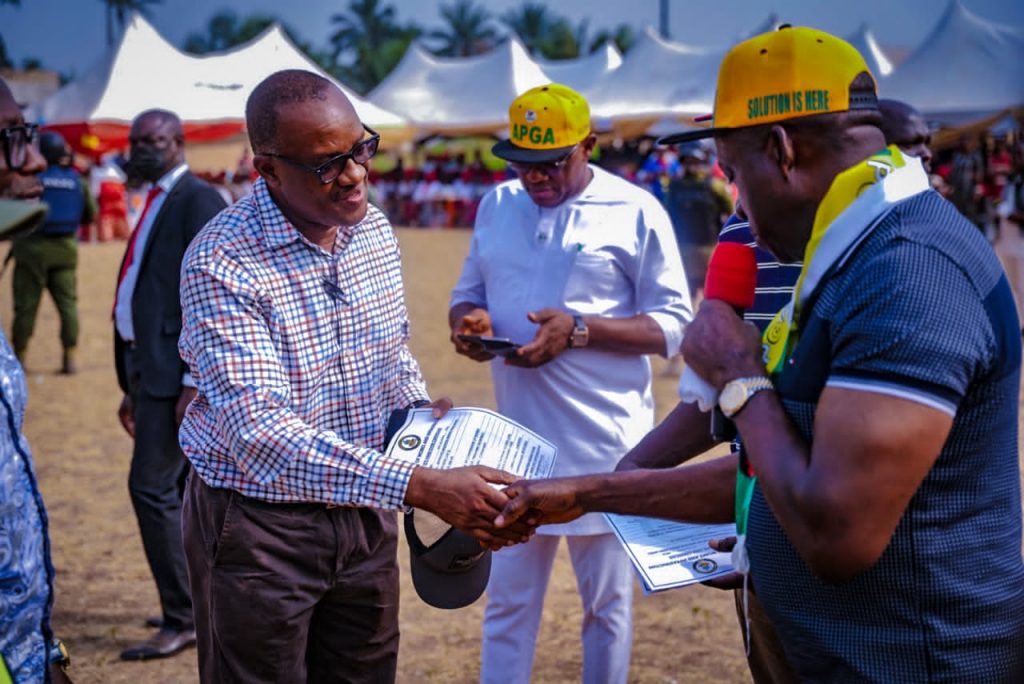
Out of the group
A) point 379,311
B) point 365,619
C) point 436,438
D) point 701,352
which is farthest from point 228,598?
point 701,352

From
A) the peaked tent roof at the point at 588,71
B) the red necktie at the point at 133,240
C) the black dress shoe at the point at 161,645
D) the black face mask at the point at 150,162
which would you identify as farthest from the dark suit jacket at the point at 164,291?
the peaked tent roof at the point at 588,71

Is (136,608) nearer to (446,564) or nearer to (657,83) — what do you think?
(446,564)

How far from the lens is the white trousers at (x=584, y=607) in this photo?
13.1 ft

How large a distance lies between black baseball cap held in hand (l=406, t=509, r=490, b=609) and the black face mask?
9.28ft

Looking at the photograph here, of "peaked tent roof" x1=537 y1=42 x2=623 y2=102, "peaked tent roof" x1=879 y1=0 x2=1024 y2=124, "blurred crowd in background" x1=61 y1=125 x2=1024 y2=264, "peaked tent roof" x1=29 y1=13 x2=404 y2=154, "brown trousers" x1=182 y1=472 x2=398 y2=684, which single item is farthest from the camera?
"peaked tent roof" x1=537 y1=42 x2=623 y2=102

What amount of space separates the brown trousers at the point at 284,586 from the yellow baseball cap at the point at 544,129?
1600mm

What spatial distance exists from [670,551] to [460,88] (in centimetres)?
2848

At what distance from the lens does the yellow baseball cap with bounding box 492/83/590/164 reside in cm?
403

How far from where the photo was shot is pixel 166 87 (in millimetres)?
18641

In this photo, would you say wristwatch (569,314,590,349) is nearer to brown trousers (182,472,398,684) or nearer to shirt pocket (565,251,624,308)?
shirt pocket (565,251,624,308)

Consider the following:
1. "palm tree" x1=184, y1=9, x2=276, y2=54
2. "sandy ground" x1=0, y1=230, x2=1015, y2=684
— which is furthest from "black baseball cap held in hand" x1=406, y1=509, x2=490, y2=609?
"palm tree" x1=184, y1=9, x2=276, y2=54

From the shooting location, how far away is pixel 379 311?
308 centimetres

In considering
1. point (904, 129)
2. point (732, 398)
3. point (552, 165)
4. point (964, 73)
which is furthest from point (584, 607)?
point (964, 73)

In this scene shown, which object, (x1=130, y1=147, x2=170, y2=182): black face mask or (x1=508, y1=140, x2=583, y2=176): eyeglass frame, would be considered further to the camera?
(x1=130, y1=147, x2=170, y2=182): black face mask
